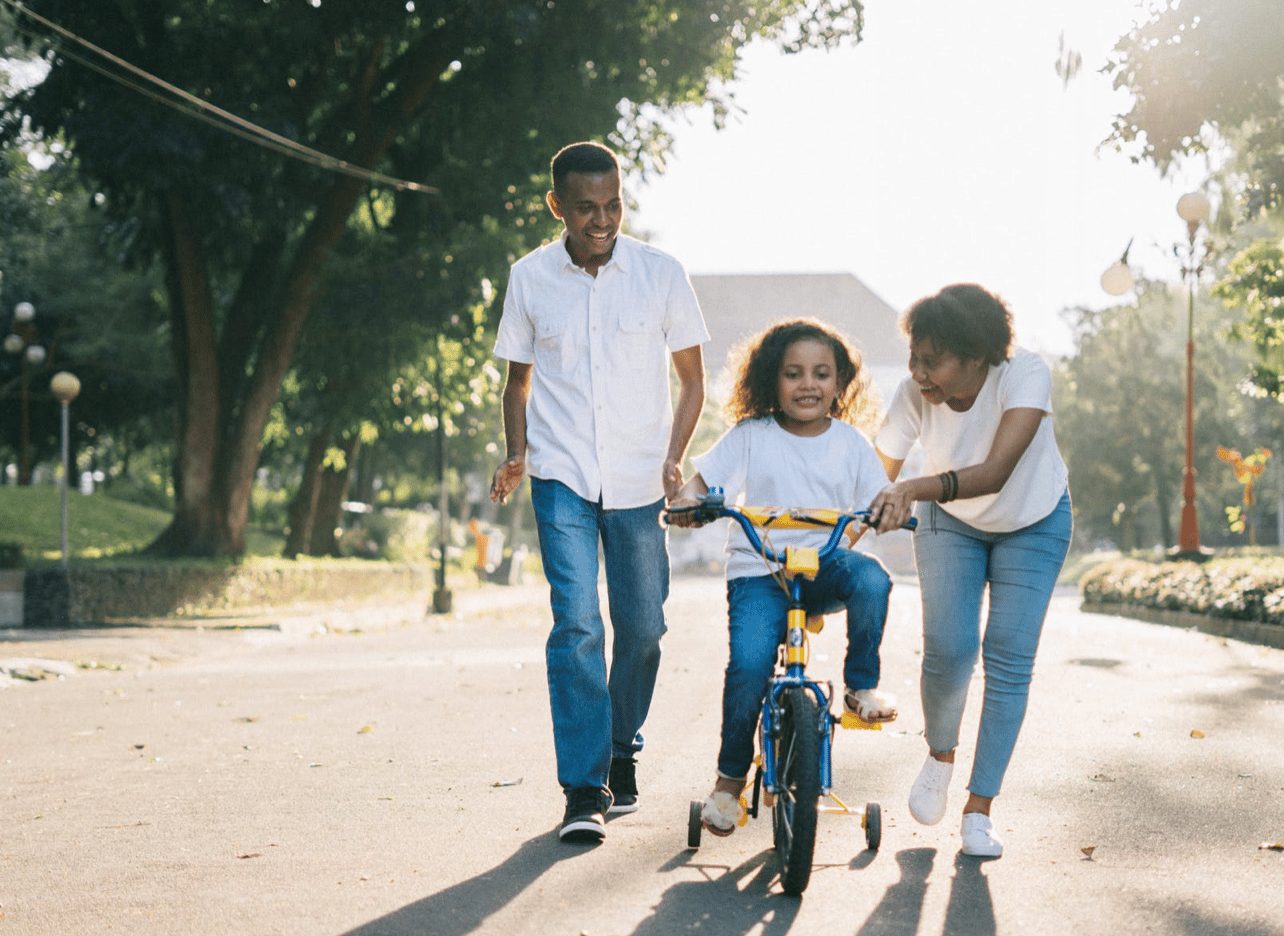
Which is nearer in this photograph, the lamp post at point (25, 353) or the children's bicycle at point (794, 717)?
the children's bicycle at point (794, 717)

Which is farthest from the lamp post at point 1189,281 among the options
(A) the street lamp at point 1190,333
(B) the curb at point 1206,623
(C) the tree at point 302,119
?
(C) the tree at point 302,119

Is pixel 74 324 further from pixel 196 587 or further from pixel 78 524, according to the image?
pixel 196 587

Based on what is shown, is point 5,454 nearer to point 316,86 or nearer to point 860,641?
point 316,86

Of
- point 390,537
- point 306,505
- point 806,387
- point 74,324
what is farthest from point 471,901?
point 390,537

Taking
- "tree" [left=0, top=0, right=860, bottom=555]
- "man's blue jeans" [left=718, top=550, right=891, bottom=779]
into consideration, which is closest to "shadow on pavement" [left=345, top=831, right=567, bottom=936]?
"man's blue jeans" [left=718, top=550, right=891, bottom=779]

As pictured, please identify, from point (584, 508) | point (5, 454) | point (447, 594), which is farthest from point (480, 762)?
point (5, 454)

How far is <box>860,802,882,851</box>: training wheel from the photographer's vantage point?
204 inches

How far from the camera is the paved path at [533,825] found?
174 inches

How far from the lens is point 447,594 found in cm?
2730

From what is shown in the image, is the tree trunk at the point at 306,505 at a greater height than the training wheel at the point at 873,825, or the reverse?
the tree trunk at the point at 306,505

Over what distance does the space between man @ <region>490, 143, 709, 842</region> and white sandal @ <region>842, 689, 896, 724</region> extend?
3.02 ft

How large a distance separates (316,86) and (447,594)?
8.57 m

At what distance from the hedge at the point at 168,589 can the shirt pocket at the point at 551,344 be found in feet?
50.5

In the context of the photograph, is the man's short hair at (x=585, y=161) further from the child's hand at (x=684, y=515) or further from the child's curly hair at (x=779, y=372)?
the child's hand at (x=684, y=515)
